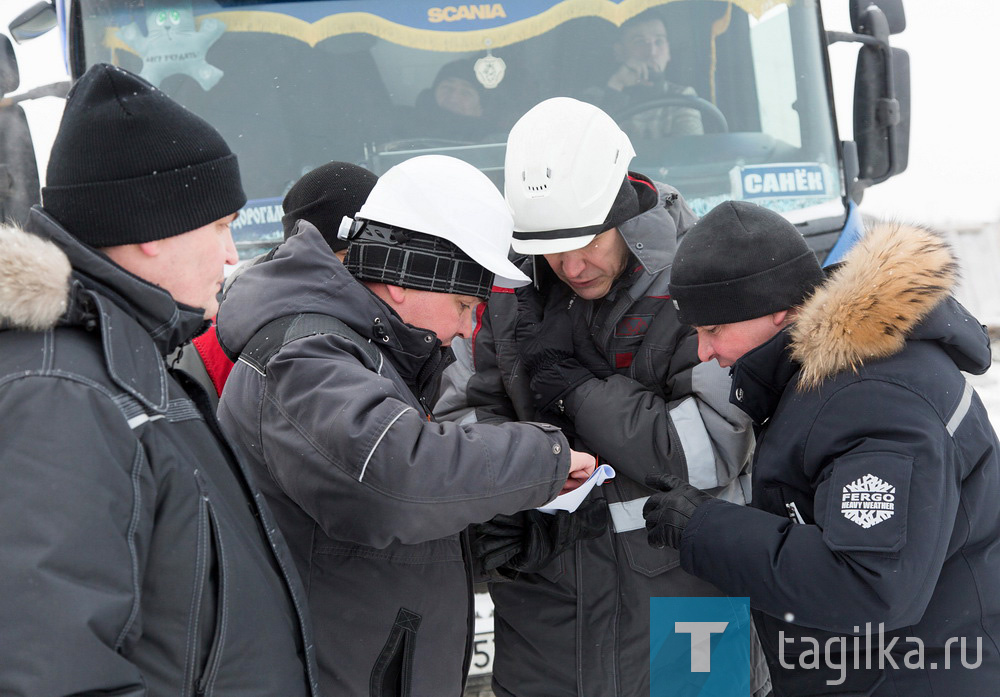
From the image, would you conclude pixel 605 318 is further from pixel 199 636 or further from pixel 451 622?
pixel 199 636

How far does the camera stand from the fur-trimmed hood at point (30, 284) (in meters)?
1.19

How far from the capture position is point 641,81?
3775 mm

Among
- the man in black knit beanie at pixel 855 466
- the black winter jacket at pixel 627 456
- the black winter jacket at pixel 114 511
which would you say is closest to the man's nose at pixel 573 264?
the black winter jacket at pixel 627 456

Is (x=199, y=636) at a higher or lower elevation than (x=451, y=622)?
higher

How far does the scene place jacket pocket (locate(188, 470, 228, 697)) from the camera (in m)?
1.28

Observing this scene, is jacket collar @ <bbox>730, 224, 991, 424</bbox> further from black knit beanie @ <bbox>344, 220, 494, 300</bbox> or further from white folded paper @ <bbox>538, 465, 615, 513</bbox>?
black knit beanie @ <bbox>344, 220, 494, 300</bbox>

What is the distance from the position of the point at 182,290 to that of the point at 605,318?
125 cm

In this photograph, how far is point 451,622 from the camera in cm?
192

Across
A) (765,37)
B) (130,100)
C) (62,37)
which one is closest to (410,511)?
(130,100)

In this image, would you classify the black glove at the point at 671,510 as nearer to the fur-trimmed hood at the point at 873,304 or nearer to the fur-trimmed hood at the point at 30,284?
the fur-trimmed hood at the point at 873,304

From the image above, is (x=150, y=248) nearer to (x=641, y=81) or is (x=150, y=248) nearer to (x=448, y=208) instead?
(x=448, y=208)

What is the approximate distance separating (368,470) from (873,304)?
1.00 metres

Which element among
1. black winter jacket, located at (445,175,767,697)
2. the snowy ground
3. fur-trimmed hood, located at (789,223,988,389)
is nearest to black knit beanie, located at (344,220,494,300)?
black winter jacket, located at (445,175,767,697)

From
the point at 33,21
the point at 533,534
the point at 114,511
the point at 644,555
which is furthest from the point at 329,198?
the point at 33,21
